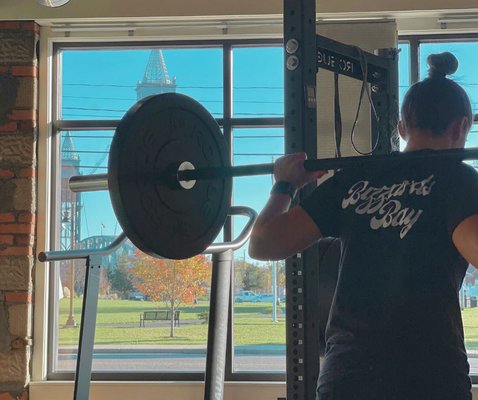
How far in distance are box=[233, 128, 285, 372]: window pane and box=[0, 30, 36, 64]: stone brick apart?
136cm

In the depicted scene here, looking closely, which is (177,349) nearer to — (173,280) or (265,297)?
(173,280)

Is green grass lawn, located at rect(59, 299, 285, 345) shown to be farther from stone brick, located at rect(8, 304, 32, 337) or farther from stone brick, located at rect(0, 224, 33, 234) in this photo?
stone brick, located at rect(0, 224, 33, 234)

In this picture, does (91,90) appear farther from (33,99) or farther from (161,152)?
(161,152)

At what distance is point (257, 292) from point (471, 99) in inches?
70.1

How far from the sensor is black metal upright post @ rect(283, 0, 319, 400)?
5.06 ft

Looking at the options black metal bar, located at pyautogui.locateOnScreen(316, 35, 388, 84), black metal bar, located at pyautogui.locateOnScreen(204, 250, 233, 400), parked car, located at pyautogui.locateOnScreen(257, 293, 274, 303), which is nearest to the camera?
black metal bar, located at pyautogui.locateOnScreen(316, 35, 388, 84)

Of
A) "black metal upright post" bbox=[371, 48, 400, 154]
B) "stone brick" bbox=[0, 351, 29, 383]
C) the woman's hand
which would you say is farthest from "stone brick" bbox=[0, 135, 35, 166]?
the woman's hand

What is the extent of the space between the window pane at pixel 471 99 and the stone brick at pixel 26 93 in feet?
7.87

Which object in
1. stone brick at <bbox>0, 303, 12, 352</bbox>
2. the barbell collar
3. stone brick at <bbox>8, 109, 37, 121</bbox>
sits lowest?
stone brick at <bbox>0, 303, 12, 352</bbox>

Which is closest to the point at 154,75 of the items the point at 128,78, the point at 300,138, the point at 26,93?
the point at 128,78

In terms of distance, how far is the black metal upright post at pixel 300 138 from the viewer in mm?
1542

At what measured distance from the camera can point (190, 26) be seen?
426cm

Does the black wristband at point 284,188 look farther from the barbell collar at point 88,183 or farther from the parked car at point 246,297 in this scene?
the parked car at point 246,297

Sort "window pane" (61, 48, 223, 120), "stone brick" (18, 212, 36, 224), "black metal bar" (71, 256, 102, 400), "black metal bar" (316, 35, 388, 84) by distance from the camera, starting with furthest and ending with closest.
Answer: "window pane" (61, 48, 223, 120)
"stone brick" (18, 212, 36, 224)
"black metal bar" (71, 256, 102, 400)
"black metal bar" (316, 35, 388, 84)
